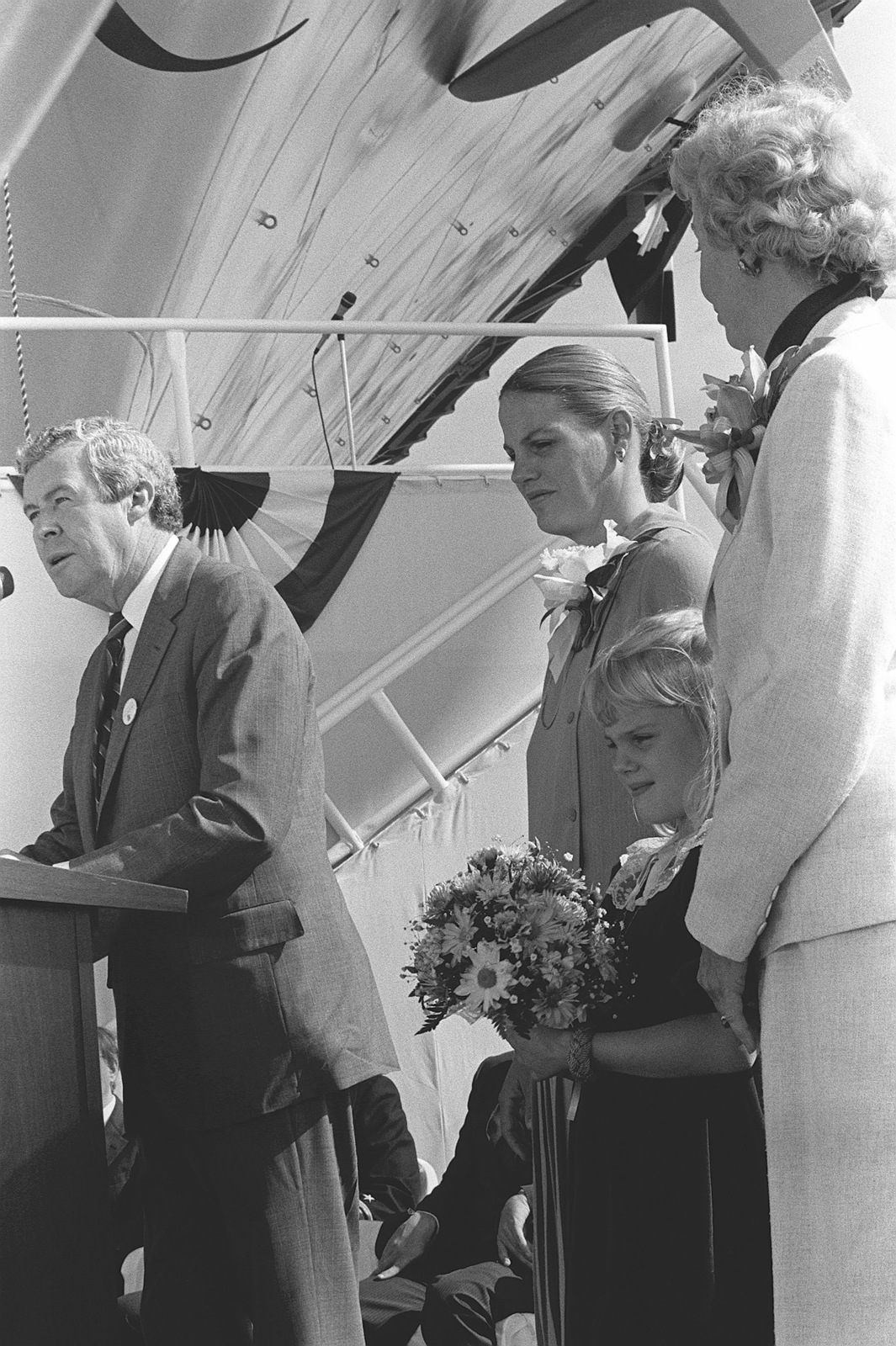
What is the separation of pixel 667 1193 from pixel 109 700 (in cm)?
112

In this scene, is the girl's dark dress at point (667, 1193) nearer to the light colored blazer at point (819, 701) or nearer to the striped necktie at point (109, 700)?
the light colored blazer at point (819, 701)

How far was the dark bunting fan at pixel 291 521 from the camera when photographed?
379cm

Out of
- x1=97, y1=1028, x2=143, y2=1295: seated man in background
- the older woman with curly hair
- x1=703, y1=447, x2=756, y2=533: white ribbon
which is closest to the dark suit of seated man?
x1=97, y1=1028, x2=143, y2=1295: seated man in background

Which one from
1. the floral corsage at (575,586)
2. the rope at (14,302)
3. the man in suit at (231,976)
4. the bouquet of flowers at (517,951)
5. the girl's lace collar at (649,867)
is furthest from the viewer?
the rope at (14,302)

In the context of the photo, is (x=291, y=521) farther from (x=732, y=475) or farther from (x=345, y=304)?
(x=345, y=304)

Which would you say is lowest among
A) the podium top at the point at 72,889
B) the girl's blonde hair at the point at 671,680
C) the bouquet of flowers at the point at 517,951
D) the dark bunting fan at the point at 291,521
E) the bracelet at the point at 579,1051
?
the bracelet at the point at 579,1051

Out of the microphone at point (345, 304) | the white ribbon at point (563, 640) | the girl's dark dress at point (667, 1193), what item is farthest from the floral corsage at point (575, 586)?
the microphone at point (345, 304)

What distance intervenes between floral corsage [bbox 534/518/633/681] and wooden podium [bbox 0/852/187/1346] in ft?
2.91

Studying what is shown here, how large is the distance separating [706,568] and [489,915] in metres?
0.77

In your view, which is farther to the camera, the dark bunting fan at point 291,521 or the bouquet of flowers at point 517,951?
the dark bunting fan at point 291,521

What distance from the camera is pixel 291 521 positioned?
3879mm

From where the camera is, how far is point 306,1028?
7.02ft

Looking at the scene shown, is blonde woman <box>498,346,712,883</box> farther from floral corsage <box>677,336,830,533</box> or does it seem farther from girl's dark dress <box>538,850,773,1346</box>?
floral corsage <box>677,336,830,533</box>

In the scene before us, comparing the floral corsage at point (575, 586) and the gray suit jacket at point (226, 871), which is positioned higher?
the floral corsage at point (575, 586)
